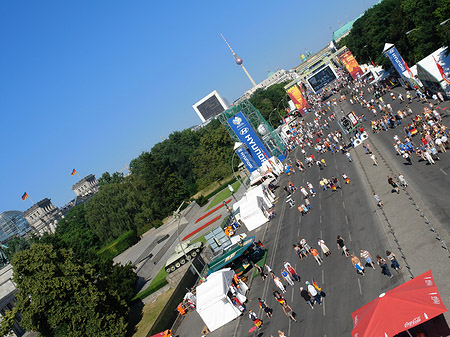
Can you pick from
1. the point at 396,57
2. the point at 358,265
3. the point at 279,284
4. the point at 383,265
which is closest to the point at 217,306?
the point at 279,284

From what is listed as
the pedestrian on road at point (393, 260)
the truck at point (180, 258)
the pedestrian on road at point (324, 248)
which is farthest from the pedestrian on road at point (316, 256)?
the truck at point (180, 258)

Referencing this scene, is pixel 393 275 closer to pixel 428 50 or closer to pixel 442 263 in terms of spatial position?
pixel 442 263

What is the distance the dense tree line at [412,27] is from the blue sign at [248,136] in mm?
27266

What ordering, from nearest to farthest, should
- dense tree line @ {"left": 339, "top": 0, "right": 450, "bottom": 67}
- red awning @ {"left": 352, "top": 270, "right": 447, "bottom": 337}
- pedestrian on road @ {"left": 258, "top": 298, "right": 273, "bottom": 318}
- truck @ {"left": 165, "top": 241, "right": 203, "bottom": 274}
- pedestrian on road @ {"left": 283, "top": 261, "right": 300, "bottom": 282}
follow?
red awning @ {"left": 352, "top": 270, "right": 447, "bottom": 337} < pedestrian on road @ {"left": 258, "top": 298, "right": 273, "bottom": 318} < pedestrian on road @ {"left": 283, "top": 261, "right": 300, "bottom": 282} < truck @ {"left": 165, "top": 241, "right": 203, "bottom": 274} < dense tree line @ {"left": 339, "top": 0, "right": 450, "bottom": 67}

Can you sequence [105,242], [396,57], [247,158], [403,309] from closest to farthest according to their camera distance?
[403,309], [396,57], [247,158], [105,242]

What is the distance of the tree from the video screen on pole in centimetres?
8029

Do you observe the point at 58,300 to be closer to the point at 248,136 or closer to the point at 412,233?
the point at 412,233

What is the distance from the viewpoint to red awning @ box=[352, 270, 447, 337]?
13.0 meters

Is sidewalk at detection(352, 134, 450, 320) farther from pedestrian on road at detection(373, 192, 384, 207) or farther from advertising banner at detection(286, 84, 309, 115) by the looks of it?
advertising banner at detection(286, 84, 309, 115)

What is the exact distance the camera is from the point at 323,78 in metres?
100

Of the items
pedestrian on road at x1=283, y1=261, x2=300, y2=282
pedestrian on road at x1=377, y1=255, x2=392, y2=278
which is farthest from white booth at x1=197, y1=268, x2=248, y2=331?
pedestrian on road at x1=377, y1=255, x2=392, y2=278

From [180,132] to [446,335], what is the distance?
12640 centimetres

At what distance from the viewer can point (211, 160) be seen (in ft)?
319

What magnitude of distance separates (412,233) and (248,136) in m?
40.7
